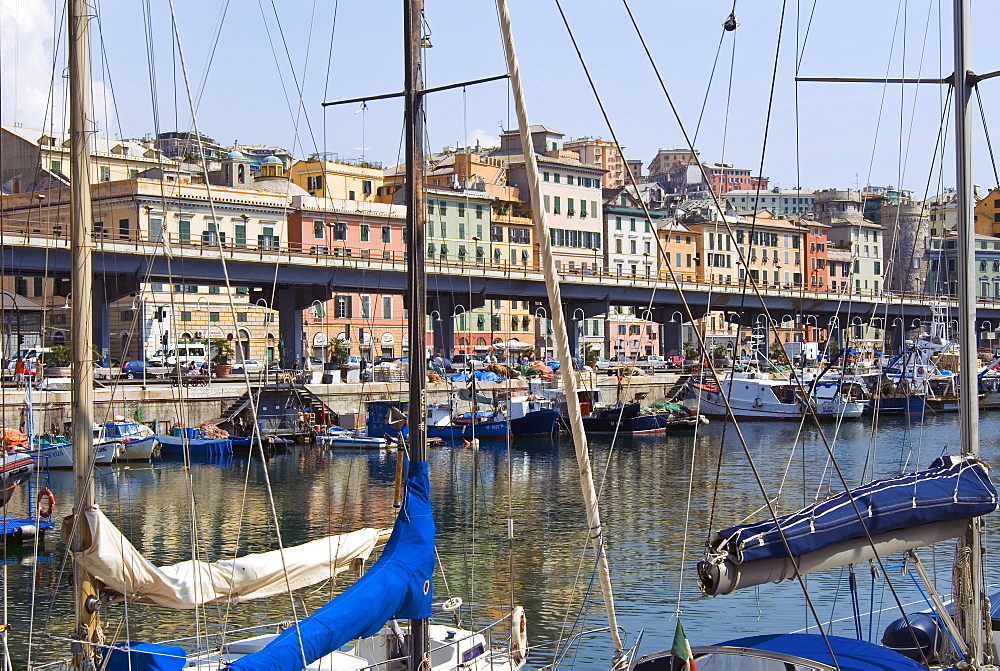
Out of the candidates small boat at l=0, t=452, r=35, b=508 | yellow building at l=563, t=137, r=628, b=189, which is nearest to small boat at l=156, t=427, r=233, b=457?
small boat at l=0, t=452, r=35, b=508

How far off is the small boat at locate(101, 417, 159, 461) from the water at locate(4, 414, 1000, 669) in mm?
1406

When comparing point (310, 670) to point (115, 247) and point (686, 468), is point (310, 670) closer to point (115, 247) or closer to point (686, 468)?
point (686, 468)

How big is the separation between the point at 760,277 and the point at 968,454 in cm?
12826

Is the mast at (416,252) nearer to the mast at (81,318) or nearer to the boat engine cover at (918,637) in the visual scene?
the mast at (81,318)

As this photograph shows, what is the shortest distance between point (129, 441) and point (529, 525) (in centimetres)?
2624

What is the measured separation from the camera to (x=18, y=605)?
28781 mm

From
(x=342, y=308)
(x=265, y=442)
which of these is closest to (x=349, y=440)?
(x=265, y=442)

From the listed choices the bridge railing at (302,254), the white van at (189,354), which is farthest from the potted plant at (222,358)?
the bridge railing at (302,254)

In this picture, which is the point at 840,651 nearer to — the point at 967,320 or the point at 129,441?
the point at 967,320

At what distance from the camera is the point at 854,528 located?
525 inches

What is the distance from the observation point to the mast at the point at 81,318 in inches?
514

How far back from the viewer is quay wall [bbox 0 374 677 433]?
60062mm

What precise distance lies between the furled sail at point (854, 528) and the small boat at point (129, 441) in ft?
162

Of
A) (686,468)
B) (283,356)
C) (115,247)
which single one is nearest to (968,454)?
(686,468)
